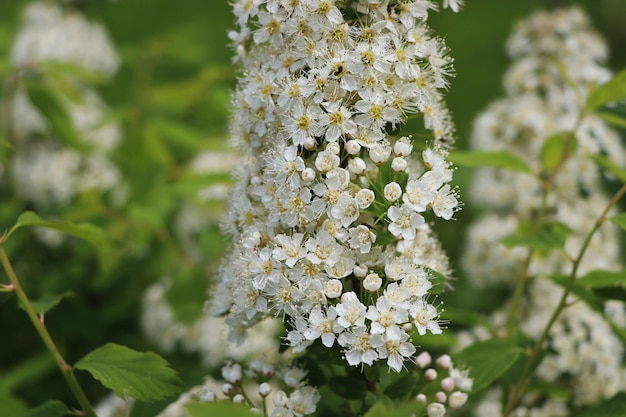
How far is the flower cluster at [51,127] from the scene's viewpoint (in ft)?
15.2

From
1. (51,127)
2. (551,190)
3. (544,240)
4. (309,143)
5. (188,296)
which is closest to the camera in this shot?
(309,143)

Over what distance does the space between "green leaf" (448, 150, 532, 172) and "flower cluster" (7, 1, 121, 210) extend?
90.8 inches

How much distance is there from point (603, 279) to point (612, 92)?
0.68 metres

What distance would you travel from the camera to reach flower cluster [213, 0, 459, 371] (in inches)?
73.0

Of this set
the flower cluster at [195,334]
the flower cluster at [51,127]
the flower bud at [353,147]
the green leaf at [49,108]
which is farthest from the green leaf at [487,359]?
the flower cluster at [51,127]

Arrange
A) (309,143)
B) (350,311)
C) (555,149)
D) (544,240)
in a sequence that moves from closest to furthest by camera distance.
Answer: (350,311)
(309,143)
(544,240)
(555,149)

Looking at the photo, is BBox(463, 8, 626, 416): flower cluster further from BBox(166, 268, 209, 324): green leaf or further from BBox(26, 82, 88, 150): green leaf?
BBox(26, 82, 88, 150): green leaf

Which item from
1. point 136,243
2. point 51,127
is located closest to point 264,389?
point 136,243

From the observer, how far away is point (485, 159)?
2.78 m

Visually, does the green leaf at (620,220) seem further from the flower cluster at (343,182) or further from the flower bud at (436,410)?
the flower bud at (436,410)

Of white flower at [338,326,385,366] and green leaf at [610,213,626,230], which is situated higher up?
green leaf at [610,213,626,230]

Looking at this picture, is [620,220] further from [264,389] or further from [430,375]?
[264,389]

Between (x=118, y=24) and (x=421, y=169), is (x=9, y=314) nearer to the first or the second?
(x=421, y=169)

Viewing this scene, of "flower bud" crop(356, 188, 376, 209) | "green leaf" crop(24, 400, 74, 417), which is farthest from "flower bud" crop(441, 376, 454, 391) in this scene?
"green leaf" crop(24, 400, 74, 417)
